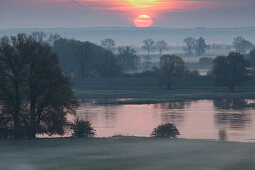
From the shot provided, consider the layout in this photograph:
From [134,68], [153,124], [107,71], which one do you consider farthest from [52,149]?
[134,68]

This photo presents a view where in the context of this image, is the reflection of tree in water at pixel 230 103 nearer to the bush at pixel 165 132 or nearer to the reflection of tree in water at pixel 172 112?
the reflection of tree in water at pixel 172 112

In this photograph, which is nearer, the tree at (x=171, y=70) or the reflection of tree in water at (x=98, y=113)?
the reflection of tree in water at (x=98, y=113)

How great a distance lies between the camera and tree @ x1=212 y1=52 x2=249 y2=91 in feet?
369

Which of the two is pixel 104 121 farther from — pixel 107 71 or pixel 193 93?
pixel 107 71

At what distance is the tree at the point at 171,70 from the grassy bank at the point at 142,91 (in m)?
1.93

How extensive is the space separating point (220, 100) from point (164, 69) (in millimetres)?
20021

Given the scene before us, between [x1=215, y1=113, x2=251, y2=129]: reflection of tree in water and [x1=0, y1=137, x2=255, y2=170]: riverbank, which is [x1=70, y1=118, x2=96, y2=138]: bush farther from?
[x1=215, y1=113, x2=251, y2=129]: reflection of tree in water

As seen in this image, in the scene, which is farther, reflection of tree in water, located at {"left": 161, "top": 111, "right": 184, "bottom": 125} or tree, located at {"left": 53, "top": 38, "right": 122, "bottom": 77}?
tree, located at {"left": 53, "top": 38, "right": 122, "bottom": 77}

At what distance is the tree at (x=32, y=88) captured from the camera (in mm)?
45312

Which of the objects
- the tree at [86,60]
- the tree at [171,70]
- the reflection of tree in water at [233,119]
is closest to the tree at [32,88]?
the reflection of tree in water at [233,119]

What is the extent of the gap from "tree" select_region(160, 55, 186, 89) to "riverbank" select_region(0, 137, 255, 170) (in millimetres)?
75431

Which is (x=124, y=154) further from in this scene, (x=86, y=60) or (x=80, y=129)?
(x=86, y=60)

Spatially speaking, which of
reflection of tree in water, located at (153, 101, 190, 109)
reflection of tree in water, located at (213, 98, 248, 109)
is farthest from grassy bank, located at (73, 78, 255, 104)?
reflection of tree in water, located at (213, 98, 248, 109)

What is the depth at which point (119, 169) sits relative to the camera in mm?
30234
